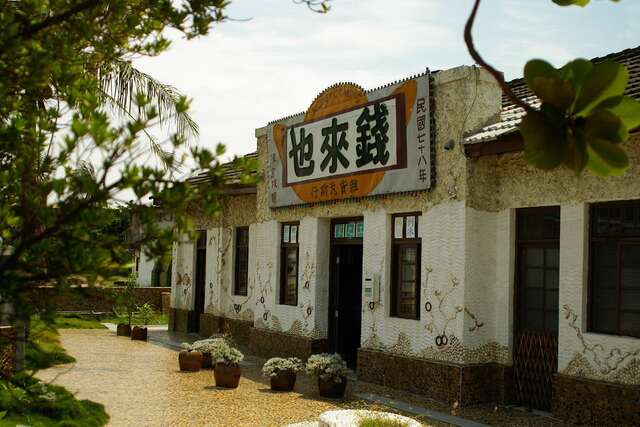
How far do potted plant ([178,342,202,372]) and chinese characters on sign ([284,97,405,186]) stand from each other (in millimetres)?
3752

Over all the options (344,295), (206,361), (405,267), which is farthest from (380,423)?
(206,361)

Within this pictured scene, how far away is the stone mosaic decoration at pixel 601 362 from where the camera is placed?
341 inches

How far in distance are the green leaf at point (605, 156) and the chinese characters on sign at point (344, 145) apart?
33.2 ft

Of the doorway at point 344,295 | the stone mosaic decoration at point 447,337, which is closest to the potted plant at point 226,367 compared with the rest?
the doorway at point 344,295

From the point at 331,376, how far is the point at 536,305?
3134 millimetres

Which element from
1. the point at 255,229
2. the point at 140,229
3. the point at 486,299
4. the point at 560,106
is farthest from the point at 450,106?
the point at 560,106

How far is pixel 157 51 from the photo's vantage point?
4051mm

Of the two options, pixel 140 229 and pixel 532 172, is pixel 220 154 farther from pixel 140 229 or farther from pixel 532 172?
pixel 532 172

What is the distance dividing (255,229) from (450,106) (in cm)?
720

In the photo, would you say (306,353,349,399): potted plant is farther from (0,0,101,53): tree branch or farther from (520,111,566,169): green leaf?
(520,111,566,169): green leaf

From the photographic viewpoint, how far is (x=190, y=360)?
13102 millimetres

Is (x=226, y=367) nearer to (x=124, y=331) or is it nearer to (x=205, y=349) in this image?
(x=205, y=349)

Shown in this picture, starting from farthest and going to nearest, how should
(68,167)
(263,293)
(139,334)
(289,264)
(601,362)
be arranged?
(139,334), (263,293), (289,264), (601,362), (68,167)

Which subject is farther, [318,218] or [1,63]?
[318,218]
